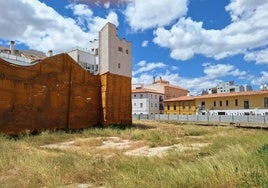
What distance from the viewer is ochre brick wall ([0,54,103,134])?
639 inches

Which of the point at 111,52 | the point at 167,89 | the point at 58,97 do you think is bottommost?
the point at 58,97

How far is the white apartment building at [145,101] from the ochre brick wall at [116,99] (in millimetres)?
38651

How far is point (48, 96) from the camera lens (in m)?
18.9

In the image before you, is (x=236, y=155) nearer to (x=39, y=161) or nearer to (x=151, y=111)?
(x=39, y=161)

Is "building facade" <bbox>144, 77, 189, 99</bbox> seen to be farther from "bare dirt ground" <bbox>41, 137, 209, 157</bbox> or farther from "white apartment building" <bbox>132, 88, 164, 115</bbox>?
"bare dirt ground" <bbox>41, 137, 209, 157</bbox>

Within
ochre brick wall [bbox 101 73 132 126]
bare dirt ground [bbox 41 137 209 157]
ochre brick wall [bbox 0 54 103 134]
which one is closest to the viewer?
bare dirt ground [bbox 41 137 209 157]

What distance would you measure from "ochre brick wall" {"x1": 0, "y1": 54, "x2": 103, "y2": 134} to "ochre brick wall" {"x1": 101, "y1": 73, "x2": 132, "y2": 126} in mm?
→ 683

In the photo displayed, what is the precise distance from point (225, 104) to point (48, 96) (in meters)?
40.5

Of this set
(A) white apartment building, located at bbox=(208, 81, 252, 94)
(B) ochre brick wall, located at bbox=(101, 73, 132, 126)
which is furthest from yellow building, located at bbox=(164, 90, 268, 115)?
(B) ochre brick wall, located at bbox=(101, 73, 132, 126)

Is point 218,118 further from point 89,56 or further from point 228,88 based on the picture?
point 228,88

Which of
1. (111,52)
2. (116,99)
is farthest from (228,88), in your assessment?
(116,99)

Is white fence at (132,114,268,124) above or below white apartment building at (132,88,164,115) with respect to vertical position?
below

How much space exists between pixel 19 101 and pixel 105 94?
326 inches

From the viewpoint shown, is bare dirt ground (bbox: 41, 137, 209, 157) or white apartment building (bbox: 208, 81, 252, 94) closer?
bare dirt ground (bbox: 41, 137, 209, 157)
